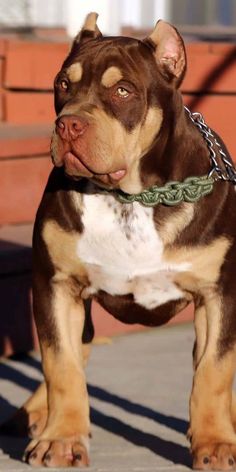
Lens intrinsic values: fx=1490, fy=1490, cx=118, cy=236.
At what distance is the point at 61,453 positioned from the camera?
528 cm

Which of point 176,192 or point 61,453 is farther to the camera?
point 176,192

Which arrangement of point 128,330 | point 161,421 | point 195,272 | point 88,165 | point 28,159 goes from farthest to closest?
1. point 28,159
2. point 128,330
3. point 161,421
4. point 195,272
5. point 88,165

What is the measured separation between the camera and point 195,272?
5.43 m

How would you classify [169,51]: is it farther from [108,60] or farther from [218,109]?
[218,109]

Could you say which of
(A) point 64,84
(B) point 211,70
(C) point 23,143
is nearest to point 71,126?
(A) point 64,84

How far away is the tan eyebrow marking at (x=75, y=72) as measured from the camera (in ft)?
17.1

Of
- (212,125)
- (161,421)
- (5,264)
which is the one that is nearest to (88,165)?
(161,421)

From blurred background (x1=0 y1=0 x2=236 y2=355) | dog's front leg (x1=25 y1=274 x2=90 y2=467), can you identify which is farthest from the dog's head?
blurred background (x1=0 y1=0 x2=236 y2=355)

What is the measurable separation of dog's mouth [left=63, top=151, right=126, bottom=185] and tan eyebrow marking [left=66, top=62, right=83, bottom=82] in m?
0.29

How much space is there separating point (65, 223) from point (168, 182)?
A: 405mm

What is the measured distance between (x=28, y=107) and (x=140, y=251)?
4387 mm

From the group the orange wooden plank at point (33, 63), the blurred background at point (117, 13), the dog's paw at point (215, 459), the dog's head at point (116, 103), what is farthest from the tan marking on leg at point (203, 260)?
the blurred background at point (117, 13)

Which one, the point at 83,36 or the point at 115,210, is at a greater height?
the point at 83,36

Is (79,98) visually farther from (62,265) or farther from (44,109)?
(44,109)
